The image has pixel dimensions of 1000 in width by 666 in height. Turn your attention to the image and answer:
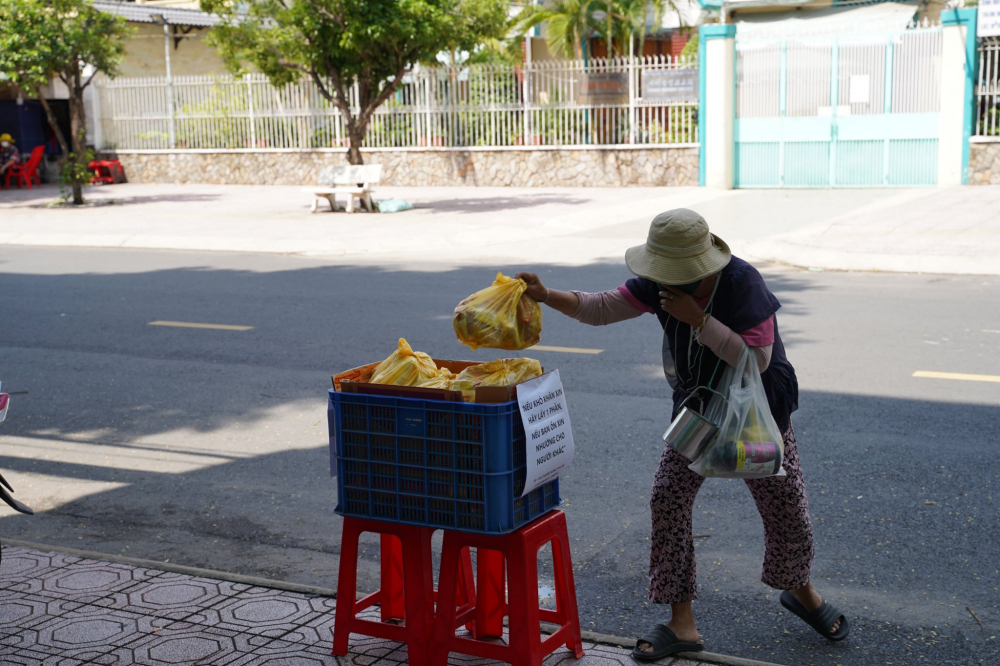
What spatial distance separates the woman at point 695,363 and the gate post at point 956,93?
1855 centimetres

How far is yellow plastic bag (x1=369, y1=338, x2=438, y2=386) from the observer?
342 cm

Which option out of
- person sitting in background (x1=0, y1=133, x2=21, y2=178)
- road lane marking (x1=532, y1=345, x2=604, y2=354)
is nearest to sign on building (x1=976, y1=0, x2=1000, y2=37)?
road lane marking (x1=532, y1=345, x2=604, y2=354)

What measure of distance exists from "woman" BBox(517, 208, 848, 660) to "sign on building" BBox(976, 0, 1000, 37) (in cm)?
1851

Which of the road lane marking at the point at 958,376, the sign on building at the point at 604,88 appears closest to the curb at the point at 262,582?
the road lane marking at the point at 958,376

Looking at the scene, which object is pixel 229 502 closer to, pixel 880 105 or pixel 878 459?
pixel 878 459

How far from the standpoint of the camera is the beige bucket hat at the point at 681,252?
3346mm

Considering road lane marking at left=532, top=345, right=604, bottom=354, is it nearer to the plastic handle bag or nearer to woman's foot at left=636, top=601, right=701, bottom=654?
woman's foot at left=636, top=601, right=701, bottom=654

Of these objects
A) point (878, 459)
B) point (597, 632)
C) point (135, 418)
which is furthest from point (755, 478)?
point (135, 418)

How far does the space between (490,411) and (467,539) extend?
0.46m

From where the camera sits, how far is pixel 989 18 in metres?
19.4

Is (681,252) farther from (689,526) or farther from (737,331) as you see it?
(689,526)

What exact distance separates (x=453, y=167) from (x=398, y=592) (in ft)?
72.5

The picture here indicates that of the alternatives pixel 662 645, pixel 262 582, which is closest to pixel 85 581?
pixel 262 582

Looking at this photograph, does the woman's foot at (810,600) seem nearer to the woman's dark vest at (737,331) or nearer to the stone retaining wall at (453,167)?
the woman's dark vest at (737,331)
